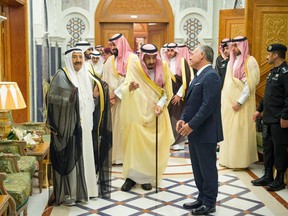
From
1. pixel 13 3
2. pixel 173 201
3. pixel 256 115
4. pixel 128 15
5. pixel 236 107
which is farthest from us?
pixel 128 15

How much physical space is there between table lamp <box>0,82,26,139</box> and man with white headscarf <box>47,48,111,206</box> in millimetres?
400

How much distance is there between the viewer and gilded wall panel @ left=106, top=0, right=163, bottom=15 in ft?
33.2

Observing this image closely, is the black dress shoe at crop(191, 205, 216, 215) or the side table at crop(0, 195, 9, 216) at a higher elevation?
the side table at crop(0, 195, 9, 216)

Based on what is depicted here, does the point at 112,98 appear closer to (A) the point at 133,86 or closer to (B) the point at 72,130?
(A) the point at 133,86

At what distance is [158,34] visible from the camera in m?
10.9

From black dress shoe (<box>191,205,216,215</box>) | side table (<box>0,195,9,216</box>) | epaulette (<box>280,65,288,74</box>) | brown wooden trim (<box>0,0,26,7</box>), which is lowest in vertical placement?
black dress shoe (<box>191,205,216,215</box>)

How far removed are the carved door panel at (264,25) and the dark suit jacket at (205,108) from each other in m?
2.51

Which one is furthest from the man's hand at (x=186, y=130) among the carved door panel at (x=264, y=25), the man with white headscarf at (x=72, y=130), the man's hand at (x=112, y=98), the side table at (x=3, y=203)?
the carved door panel at (x=264, y=25)

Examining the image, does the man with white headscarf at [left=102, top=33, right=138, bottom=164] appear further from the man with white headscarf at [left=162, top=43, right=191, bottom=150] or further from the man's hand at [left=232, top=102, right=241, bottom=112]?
the man's hand at [left=232, top=102, right=241, bottom=112]

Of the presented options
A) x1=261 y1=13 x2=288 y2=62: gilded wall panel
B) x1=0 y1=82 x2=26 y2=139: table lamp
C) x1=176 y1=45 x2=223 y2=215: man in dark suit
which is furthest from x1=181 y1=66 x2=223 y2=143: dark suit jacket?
x1=261 y1=13 x2=288 y2=62: gilded wall panel

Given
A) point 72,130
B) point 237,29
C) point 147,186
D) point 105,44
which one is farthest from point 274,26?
point 105,44

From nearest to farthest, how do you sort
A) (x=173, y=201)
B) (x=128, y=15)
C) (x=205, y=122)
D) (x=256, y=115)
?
1. (x=205, y=122)
2. (x=173, y=201)
3. (x=256, y=115)
4. (x=128, y=15)

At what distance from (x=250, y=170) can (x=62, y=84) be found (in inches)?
116

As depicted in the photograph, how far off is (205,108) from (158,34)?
7.52 meters
